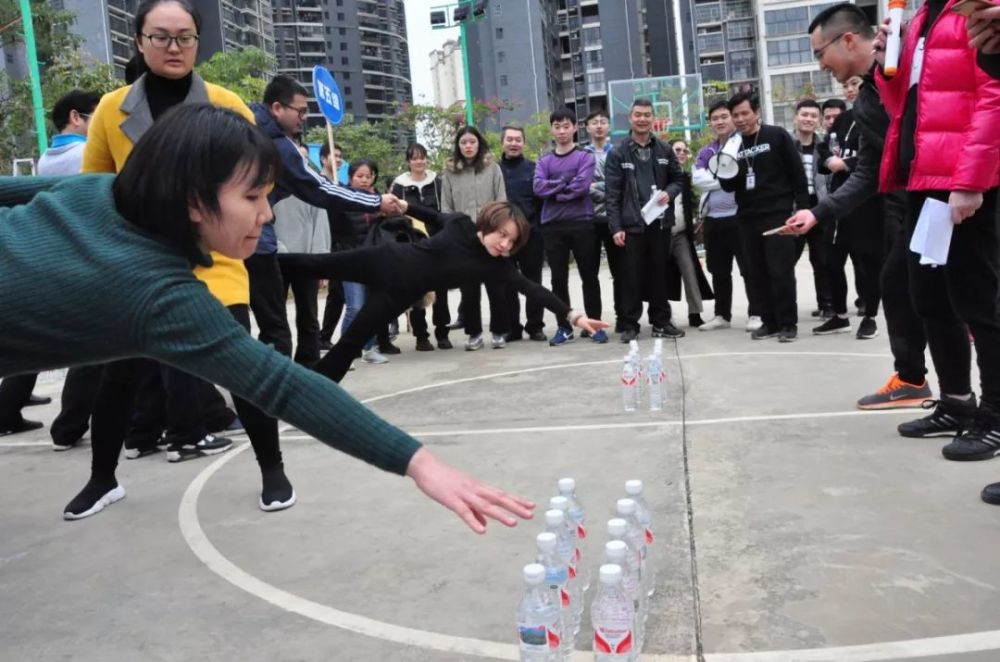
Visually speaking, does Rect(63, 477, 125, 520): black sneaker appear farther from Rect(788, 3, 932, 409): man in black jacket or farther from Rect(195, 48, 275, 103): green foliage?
Rect(195, 48, 275, 103): green foliage

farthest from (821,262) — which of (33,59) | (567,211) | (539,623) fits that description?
(33,59)

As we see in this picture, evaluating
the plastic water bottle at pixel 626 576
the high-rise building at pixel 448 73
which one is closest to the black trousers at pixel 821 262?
the plastic water bottle at pixel 626 576

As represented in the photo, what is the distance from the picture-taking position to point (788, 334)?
779 cm

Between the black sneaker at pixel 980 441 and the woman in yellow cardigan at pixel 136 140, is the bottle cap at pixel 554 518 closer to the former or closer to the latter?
the woman in yellow cardigan at pixel 136 140

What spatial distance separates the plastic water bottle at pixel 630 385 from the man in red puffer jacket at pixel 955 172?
1670mm

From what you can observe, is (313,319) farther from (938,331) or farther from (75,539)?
(938,331)

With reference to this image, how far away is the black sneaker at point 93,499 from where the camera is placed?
3961mm

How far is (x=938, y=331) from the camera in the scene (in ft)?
13.9

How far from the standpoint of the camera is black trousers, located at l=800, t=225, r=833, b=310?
8.67 m

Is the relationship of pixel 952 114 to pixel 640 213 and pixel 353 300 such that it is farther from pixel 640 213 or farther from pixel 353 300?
pixel 353 300

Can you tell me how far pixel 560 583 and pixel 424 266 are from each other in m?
3.30

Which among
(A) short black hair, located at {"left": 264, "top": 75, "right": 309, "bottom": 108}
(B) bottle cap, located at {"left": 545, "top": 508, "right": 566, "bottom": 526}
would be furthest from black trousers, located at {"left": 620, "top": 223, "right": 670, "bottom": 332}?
(B) bottle cap, located at {"left": 545, "top": 508, "right": 566, "bottom": 526}

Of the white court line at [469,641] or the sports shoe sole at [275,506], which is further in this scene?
the sports shoe sole at [275,506]

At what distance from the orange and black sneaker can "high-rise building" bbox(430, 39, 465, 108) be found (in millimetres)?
139221
